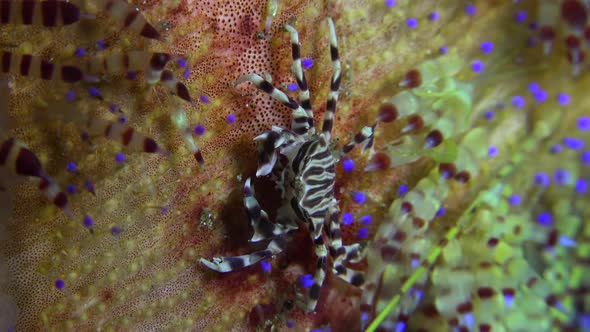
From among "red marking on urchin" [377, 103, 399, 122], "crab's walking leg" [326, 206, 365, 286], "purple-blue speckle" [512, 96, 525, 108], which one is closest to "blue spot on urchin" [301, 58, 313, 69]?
"red marking on urchin" [377, 103, 399, 122]

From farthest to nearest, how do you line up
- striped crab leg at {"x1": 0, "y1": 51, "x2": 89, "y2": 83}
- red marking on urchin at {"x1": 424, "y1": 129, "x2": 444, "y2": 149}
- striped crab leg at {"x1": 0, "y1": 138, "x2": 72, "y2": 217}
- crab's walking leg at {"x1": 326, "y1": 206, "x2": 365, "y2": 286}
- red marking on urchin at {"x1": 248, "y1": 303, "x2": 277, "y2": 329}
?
red marking on urchin at {"x1": 248, "y1": 303, "x2": 277, "y2": 329}
crab's walking leg at {"x1": 326, "y1": 206, "x2": 365, "y2": 286}
red marking on urchin at {"x1": 424, "y1": 129, "x2": 444, "y2": 149}
striped crab leg at {"x1": 0, "y1": 51, "x2": 89, "y2": 83}
striped crab leg at {"x1": 0, "y1": 138, "x2": 72, "y2": 217}

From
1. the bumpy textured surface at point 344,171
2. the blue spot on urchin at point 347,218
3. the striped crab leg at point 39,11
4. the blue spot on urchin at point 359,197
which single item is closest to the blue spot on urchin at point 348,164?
the bumpy textured surface at point 344,171

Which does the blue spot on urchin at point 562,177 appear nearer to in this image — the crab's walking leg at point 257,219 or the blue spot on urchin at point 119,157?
the crab's walking leg at point 257,219

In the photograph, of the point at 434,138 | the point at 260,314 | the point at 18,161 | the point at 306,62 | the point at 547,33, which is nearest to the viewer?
the point at 18,161

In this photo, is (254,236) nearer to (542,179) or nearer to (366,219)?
(366,219)

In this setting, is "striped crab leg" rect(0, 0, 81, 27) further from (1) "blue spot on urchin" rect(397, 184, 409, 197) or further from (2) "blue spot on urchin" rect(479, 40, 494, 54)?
(2) "blue spot on urchin" rect(479, 40, 494, 54)

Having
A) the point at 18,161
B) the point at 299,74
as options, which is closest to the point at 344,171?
the point at 299,74

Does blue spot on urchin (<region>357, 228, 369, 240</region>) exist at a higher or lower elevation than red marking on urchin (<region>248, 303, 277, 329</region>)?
higher

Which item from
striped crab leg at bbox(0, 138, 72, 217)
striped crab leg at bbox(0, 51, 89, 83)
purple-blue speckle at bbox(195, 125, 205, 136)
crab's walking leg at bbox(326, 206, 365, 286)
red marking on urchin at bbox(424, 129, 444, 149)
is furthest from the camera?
crab's walking leg at bbox(326, 206, 365, 286)
